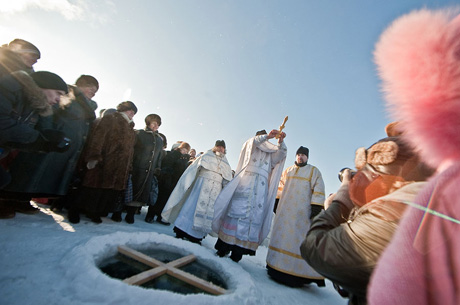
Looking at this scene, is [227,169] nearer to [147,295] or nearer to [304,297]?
[304,297]

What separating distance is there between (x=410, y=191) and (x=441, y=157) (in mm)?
219

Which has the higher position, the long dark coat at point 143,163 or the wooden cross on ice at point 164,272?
the long dark coat at point 143,163

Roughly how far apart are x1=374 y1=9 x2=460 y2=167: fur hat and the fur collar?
2.78m

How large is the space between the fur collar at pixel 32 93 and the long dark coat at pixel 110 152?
3.40ft

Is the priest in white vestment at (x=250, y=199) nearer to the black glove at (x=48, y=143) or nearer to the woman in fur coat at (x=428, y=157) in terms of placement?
the black glove at (x=48, y=143)

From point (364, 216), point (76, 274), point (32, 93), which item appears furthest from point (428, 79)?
point (32, 93)

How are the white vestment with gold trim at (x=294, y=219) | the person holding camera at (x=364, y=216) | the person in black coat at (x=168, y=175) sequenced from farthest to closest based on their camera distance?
the person in black coat at (x=168, y=175), the white vestment with gold trim at (x=294, y=219), the person holding camera at (x=364, y=216)

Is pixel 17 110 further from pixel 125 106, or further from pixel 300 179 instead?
pixel 300 179

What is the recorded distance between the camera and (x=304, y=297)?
2820 millimetres

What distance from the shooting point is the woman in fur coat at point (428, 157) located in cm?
51

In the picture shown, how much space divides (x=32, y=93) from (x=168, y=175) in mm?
3782

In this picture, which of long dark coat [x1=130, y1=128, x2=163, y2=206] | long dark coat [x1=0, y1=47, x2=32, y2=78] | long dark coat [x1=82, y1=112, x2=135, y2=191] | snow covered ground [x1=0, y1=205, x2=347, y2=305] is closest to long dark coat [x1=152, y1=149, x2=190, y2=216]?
long dark coat [x1=130, y1=128, x2=163, y2=206]

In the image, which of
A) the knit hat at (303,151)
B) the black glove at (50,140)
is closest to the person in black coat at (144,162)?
the black glove at (50,140)

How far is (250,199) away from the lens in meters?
3.74
